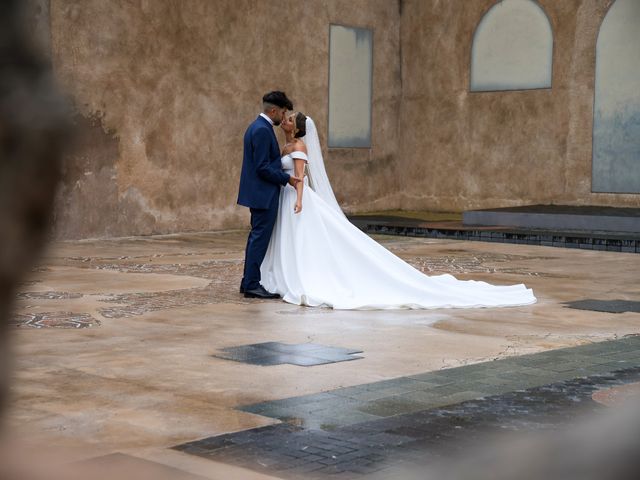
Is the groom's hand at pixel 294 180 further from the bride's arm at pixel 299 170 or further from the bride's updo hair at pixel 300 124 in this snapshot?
the bride's updo hair at pixel 300 124

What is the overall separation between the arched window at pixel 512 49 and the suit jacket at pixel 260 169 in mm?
9730

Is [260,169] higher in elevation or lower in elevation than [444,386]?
higher

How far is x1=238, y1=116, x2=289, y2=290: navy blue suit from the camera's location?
855 cm

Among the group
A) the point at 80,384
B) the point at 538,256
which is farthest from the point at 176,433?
the point at 538,256


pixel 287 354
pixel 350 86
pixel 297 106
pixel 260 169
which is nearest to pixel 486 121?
pixel 350 86

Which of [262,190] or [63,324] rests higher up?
[262,190]

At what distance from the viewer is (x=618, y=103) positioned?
54.0 ft

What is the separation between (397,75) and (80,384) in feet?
48.4

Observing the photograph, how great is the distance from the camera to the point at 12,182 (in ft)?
1.14

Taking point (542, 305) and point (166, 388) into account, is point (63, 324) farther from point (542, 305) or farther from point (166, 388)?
point (542, 305)

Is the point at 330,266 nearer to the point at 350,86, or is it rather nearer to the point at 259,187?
the point at 259,187

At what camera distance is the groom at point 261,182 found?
854 centimetres

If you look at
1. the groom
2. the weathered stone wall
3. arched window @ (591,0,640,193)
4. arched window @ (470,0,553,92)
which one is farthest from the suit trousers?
arched window @ (470,0,553,92)

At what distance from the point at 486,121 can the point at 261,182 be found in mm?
10133
